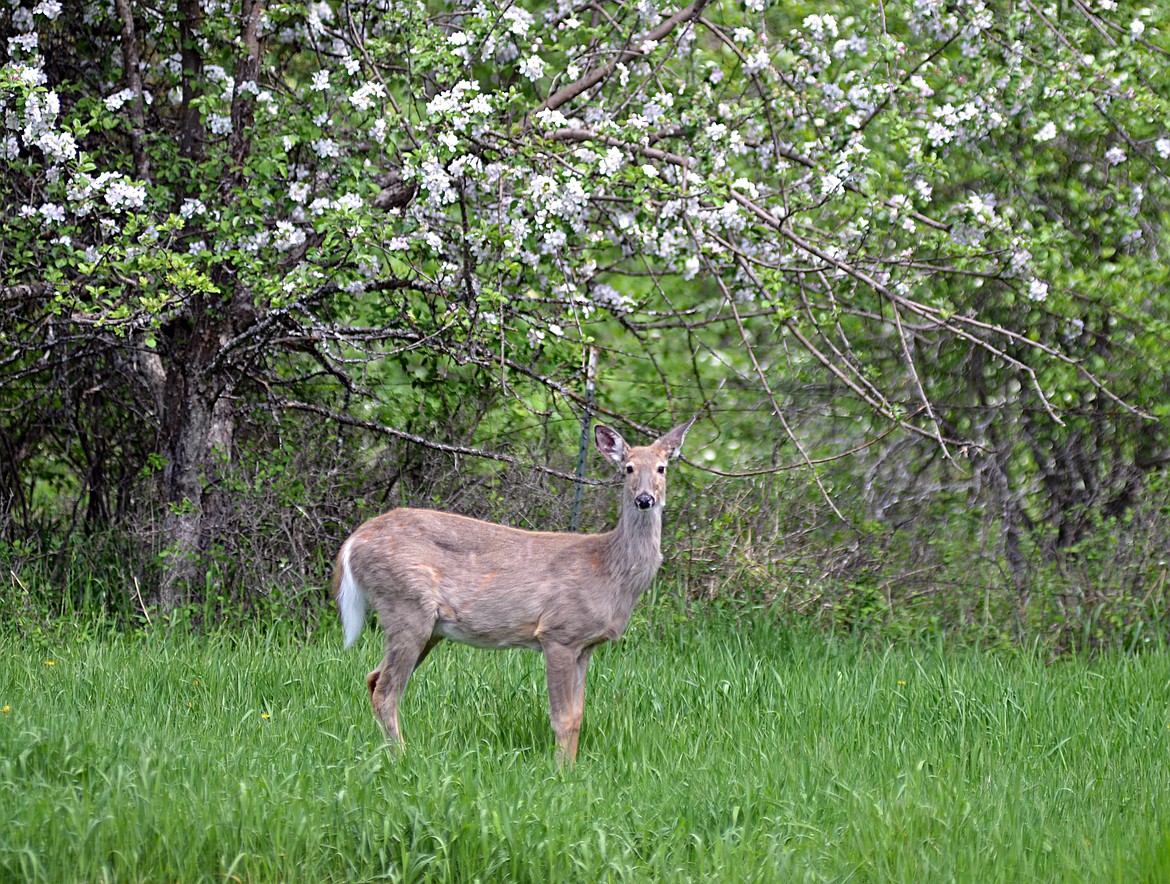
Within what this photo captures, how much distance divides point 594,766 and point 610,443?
1523 millimetres

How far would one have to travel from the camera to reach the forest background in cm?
702

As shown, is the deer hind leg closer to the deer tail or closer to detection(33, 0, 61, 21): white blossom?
the deer tail

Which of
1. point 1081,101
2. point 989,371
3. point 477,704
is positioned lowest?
point 477,704

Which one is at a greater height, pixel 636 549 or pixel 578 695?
pixel 636 549

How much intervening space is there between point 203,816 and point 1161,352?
5.97m

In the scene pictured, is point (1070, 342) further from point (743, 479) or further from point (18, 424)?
point (18, 424)

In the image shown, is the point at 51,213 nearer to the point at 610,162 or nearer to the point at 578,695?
the point at 610,162

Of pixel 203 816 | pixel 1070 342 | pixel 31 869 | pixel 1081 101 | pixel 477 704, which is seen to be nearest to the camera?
pixel 31 869

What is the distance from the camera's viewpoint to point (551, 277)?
24.8 feet

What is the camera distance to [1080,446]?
359 inches

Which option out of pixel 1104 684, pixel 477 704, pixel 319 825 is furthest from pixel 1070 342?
pixel 319 825

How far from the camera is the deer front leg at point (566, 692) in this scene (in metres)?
5.61

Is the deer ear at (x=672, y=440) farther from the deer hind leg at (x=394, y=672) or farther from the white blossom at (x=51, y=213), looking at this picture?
the white blossom at (x=51, y=213)

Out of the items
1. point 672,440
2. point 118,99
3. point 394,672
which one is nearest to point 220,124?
point 118,99
